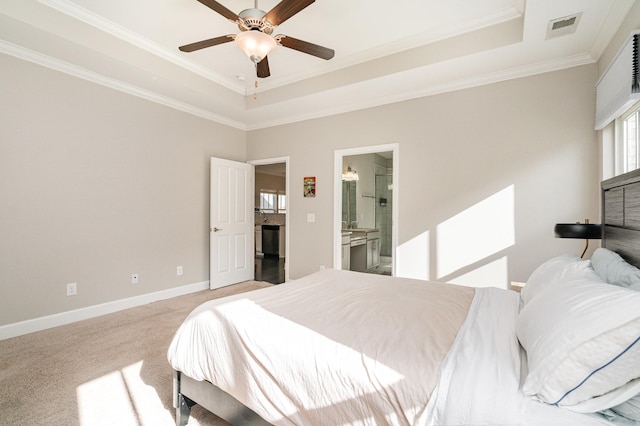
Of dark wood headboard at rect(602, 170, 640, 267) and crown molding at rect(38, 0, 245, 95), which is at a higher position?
crown molding at rect(38, 0, 245, 95)

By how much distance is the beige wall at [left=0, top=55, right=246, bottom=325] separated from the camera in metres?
2.91

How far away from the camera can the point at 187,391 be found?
5.43 ft

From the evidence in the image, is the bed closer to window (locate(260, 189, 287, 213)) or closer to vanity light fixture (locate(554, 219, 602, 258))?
vanity light fixture (locate(554, 219, 602, 258))

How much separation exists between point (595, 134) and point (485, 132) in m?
0.94

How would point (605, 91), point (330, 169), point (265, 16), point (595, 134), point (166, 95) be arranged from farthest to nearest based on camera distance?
point (330, 169) → point (166, 95) → point (595, 134) → point (605, 91) → point (265, 16)

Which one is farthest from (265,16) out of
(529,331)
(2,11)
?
(529,331)

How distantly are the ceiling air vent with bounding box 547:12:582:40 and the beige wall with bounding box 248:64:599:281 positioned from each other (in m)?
0.58

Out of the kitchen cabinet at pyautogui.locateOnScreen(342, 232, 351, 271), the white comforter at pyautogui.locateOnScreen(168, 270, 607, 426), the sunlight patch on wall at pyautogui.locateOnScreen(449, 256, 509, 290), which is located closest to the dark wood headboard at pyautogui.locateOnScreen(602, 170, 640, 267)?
the white comforter at pyautogui.locateOnScreen(168, 270, 607, 426)

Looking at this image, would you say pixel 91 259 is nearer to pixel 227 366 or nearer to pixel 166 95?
pixel 166 95

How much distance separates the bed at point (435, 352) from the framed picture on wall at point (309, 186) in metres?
2.78

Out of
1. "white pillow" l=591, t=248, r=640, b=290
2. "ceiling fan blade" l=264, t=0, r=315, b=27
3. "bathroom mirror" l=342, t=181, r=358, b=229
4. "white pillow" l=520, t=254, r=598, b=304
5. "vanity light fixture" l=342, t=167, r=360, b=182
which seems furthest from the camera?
"bathroom mirror" l=342, t=181, r=358, b=229

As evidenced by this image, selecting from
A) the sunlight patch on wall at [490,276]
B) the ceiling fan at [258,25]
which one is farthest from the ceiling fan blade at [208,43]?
the sunlight patch on wall at [490,276]

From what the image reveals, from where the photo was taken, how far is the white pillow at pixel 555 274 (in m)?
1.40

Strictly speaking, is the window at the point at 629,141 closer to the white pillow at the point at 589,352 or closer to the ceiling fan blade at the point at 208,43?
the white pillow at the point at 589,352
